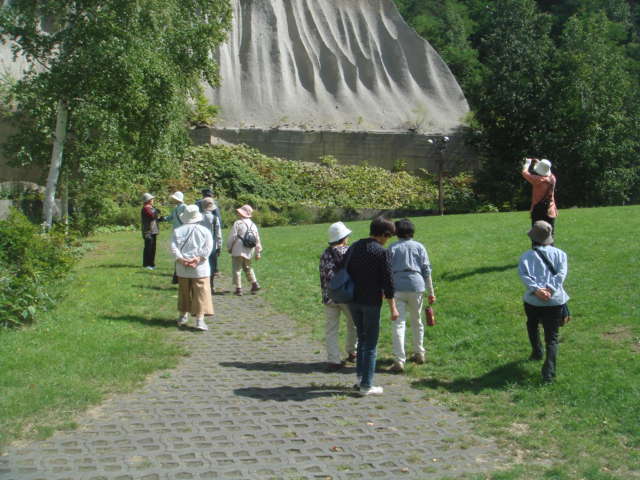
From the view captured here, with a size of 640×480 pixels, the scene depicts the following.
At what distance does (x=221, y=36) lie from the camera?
76.9ft

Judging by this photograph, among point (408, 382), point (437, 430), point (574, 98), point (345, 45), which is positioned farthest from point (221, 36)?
point (345, 45)

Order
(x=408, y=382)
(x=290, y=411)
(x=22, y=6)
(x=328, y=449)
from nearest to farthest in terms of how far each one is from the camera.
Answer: (x=328, y=449), (x=290, y=411), (x=408, y=382), (x=22, y=6)

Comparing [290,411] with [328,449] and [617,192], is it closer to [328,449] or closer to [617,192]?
[328,449]

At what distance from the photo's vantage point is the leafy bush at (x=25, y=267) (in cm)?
1047

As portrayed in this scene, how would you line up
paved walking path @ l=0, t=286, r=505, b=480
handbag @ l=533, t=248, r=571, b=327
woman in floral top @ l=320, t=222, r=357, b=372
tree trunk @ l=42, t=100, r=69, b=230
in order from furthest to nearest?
tree trunk @ l=42, t=100, r=69, b=230 → woman in floral top @ l=320, t=222, r=357, b=372 → handbag @ l=533, t=248, r=571, b=327 → paved walking path @ l=0, t=286, r=505, b=480

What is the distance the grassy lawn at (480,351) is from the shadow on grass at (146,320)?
0.02 meters

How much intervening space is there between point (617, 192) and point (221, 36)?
2485 centimetres

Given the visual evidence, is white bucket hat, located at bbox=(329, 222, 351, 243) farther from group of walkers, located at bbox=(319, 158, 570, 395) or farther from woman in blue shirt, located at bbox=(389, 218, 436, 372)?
woman in blue shirt, located at bbox=(389, 218, 436, 372)

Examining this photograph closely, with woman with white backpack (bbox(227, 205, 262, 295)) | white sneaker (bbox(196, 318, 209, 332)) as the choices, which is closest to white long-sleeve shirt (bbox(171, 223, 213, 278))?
white sneaker (bbox(196, 318, 209, 332))

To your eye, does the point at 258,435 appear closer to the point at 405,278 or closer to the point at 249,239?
the point at 405,278

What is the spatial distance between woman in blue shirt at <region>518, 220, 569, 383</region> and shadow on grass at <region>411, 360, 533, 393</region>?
38 cm

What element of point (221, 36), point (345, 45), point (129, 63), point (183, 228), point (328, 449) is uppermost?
point (345, 45)

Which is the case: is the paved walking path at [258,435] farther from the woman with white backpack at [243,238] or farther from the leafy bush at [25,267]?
the woman with white backpack at [243,238]

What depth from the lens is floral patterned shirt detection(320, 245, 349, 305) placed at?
28.8 feet
